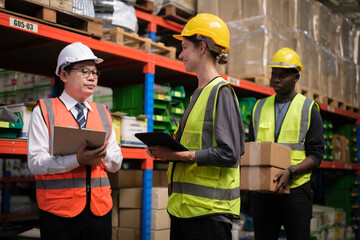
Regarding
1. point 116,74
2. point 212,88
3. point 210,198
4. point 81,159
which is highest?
point 116,74

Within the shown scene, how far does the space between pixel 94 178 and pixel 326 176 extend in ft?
24.3

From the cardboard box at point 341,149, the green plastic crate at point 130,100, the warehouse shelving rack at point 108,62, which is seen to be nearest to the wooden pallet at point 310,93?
the warehouse shelving rack at point 108,62

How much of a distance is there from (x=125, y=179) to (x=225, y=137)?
2845 mm

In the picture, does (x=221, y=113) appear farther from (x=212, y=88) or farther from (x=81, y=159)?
(x=81, y=159)

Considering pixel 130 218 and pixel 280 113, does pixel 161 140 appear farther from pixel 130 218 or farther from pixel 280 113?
pixel 130 218

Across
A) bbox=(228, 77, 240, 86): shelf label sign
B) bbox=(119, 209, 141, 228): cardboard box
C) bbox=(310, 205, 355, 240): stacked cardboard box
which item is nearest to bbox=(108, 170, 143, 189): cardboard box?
bbox=(119, 209, 141, 228): cardboard box

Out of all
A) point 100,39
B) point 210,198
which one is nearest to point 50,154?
point 210,198

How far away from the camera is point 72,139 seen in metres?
2.52

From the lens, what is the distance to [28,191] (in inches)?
367

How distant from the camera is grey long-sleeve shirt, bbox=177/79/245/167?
7.73 feet

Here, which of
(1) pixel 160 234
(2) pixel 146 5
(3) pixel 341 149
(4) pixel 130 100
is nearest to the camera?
(1) pixel 160 234

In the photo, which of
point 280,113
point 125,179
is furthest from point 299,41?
point 125,179

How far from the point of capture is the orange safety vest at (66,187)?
2635mm

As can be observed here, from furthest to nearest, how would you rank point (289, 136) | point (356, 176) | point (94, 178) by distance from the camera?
point (356, 176) → point (289, 136) → point (94, 178)
